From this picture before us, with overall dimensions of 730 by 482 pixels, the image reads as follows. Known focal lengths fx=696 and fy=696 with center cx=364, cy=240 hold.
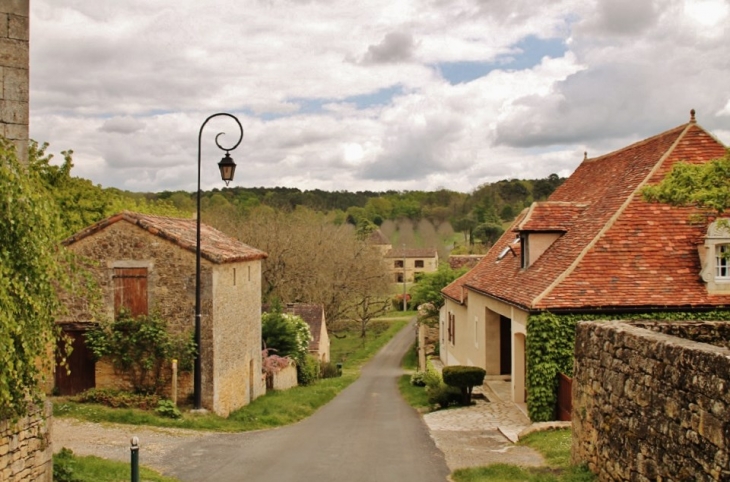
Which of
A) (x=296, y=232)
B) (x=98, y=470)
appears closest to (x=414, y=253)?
(x=296, y=232)

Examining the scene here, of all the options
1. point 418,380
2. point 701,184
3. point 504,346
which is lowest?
point 418,380

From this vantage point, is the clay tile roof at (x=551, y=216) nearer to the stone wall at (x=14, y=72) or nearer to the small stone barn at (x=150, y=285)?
the small stone barn at (x=150, y=285)

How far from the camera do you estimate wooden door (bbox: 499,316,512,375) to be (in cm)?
2225

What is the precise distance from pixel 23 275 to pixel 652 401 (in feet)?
21.8

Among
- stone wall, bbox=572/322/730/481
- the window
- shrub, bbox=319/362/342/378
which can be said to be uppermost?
the window

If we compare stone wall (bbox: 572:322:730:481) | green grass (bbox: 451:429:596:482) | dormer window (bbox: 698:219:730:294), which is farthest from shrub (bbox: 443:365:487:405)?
stone wall (bbox: 572:322:730:481)

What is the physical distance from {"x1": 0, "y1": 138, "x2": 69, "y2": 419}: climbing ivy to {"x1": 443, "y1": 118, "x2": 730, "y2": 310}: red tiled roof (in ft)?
34.1

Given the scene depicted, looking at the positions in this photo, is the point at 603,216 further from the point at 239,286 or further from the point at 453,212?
the point at 453,212

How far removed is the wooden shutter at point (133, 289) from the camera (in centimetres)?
1681

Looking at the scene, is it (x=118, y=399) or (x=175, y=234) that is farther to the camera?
(x=175, y=234)

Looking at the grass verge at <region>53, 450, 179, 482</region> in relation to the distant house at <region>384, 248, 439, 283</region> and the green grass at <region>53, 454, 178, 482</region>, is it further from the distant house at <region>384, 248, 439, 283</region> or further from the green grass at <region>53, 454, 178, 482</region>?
the distant house at <region>384, 248, 439, 283</region>

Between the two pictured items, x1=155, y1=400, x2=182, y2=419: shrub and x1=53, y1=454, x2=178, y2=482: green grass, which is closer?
x1=53, y1=454, x2=178, y2=482: green grass

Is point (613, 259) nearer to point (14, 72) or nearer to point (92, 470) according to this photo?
point (92, 470)

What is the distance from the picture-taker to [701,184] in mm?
11883
